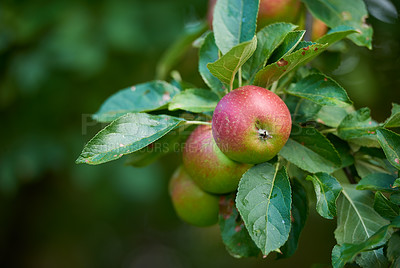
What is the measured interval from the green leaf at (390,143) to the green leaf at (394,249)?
0.48ft

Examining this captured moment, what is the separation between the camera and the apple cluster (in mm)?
770

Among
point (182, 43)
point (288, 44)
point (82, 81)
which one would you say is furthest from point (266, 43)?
point (82, 81)

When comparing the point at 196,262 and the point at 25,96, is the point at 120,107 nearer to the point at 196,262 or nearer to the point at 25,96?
the point at 25,96

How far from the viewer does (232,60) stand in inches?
30.5

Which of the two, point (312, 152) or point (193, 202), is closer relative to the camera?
point (312, 152)

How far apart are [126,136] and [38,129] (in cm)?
160

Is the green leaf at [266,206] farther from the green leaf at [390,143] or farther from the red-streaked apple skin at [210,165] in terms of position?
the green leaf at [390,143]

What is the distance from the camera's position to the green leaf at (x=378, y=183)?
78 centimetres

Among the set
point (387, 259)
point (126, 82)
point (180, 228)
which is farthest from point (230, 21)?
point (180, 228)

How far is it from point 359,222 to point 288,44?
0.43 m

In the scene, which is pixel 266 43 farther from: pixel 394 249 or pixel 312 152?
pixel 394 249

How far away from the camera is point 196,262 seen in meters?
3.63

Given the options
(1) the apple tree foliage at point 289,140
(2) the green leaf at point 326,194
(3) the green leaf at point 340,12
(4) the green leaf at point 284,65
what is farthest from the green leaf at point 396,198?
(3) the green leaf at point 340,12

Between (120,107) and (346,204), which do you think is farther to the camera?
(120,107)
